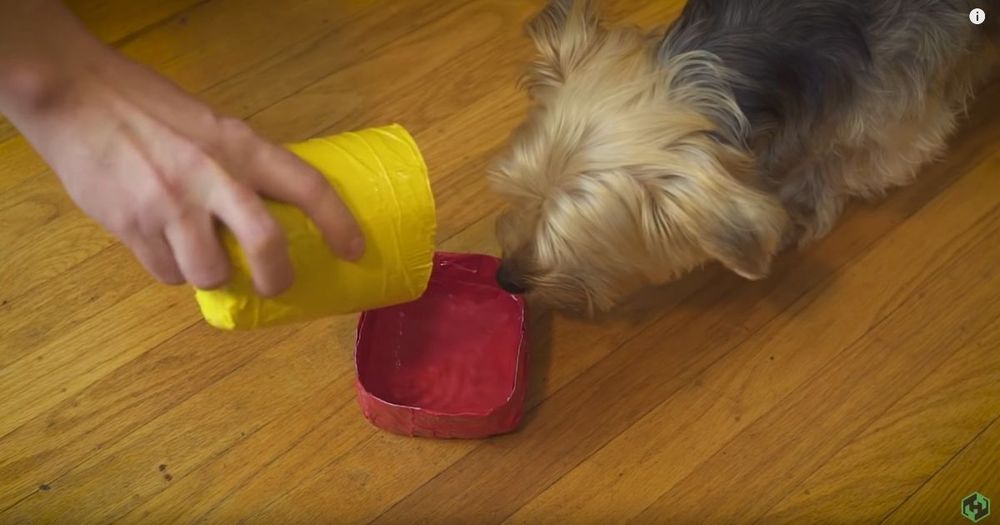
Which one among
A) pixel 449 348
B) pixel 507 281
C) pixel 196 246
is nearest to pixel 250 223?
pixel 196 246

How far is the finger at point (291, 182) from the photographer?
846 millimetres

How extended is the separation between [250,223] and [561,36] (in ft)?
2.12

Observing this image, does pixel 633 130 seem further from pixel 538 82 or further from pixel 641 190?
pixel 538 82

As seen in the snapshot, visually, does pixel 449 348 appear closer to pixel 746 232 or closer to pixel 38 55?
pixel 746 232

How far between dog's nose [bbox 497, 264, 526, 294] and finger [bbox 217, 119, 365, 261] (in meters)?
0.45

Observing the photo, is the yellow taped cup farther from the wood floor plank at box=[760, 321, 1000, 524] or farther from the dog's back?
the wood floor plank at box=[760, 321, 1000, 524]

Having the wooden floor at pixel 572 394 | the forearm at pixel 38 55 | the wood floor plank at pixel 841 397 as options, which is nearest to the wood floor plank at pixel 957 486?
the wooden floor at pixel 572 394

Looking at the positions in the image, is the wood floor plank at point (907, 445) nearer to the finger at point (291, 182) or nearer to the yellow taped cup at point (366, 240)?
the yellow taped cup at point (366, 240)

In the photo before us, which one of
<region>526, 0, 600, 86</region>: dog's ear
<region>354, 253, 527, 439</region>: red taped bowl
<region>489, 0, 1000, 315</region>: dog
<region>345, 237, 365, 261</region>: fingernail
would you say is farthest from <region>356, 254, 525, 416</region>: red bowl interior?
<region>345, 237, 365, 261</region>: fingernail

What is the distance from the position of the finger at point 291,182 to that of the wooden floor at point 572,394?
585mm

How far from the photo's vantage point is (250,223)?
775 mm

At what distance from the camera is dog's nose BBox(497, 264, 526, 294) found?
1.31 m

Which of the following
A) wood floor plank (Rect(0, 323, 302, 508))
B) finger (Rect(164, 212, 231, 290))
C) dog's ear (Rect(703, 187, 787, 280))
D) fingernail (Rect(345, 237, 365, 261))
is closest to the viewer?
finger (Rect(164, 212, 231, 290))

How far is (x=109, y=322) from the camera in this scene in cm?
147
